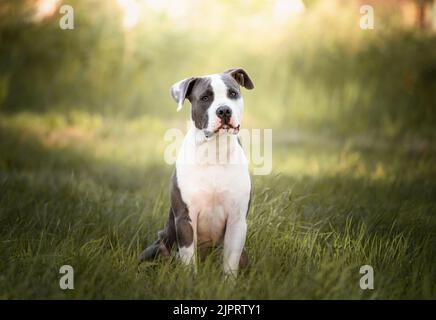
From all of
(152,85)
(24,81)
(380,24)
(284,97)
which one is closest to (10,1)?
(24,81)

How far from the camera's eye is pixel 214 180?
4148mm

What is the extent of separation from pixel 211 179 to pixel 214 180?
0.02 meters

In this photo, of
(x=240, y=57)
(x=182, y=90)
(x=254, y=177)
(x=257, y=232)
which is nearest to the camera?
(x=182, y=90)

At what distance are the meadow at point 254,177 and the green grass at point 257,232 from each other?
16 mm

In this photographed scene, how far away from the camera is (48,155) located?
30.1 ft

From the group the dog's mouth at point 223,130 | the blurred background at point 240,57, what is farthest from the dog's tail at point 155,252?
the blurred background at point 240,57

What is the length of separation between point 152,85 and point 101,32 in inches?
57.7

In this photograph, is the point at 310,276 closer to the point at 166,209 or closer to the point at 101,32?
the point at 166,209

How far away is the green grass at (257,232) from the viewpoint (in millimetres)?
3924

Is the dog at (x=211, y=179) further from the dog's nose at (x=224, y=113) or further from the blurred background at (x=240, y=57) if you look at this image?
the blurred background at (x=240, y=57)

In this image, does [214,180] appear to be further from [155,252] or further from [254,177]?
[254,177]

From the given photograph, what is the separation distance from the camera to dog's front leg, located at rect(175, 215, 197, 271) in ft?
13.8

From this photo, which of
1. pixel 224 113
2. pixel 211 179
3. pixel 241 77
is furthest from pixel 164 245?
pixel 241 77
